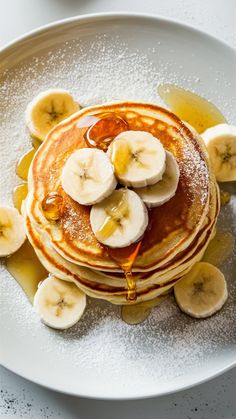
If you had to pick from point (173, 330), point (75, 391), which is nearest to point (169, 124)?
point (173, 330)

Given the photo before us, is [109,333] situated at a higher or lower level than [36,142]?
lower

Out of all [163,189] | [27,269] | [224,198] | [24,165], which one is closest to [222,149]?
[224,198]

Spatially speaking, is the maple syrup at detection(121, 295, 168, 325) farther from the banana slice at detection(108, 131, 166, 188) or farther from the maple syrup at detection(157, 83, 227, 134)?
the maple syrup at detection(157, 83, 227, 134)

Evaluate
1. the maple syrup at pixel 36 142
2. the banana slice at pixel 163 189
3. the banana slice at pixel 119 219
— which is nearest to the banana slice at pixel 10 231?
the maple syrup at pixel 36 142

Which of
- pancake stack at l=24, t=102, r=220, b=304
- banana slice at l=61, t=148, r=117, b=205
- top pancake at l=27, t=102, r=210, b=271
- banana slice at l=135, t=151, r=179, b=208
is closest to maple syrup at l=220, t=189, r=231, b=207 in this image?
pancake stack at l=24, t=102, r=220, b=304

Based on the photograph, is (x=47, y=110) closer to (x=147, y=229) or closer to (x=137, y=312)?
(x=147, y=229)
